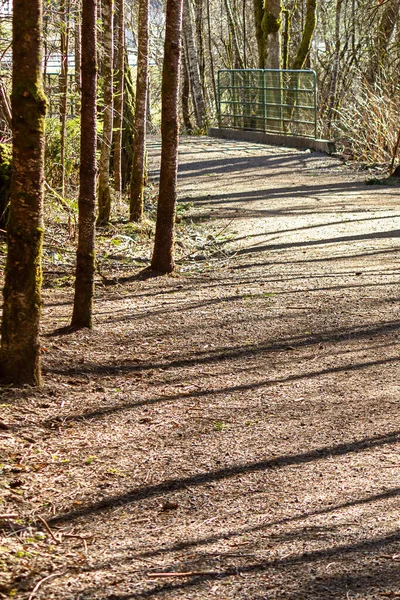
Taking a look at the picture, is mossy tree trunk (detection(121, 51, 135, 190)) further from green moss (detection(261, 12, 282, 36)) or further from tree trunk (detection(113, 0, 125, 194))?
green moss (detection(261, 12, 282, 36))

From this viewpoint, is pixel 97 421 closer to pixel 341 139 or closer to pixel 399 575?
pixel 399 575

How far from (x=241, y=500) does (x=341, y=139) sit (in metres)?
16.9

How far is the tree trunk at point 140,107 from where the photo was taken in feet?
30.8

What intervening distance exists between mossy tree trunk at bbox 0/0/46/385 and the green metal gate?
1538cm

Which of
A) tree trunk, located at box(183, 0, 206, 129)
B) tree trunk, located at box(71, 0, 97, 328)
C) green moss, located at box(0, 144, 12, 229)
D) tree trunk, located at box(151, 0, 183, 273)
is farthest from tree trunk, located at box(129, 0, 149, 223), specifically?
tree trunk, located at box(183, 0, 206, 129)

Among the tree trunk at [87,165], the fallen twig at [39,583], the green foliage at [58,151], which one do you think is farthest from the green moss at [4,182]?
the fallen twig at [39,583]

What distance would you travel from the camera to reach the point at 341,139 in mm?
19578

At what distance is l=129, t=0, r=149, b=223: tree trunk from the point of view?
9.40 meters

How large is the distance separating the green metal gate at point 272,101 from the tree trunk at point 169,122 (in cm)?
1212

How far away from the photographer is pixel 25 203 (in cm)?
444

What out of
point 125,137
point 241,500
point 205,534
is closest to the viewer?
point 205,534

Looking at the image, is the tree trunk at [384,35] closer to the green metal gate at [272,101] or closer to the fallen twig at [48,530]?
the green metal gate at [272,101]

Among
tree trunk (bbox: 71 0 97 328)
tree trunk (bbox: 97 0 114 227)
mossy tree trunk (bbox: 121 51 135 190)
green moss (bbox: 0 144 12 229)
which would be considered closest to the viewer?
tree trunk (bbox: 71 0 97 328)

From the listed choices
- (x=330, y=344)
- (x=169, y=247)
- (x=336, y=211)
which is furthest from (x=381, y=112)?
(x=330, y=344)
